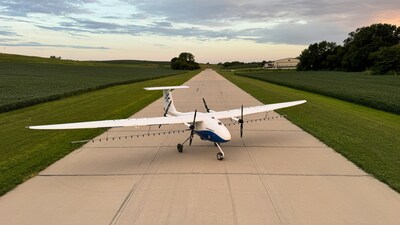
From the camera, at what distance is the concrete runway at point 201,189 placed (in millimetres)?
6898

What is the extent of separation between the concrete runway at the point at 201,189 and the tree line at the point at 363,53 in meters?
89.6

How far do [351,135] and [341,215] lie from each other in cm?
866

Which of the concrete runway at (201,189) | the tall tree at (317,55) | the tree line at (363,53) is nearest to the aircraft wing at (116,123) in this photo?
the concrete runway at (201,189)

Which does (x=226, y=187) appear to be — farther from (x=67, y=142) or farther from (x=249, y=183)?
(x=67, y=142)

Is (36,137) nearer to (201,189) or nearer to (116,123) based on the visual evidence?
(116,123)

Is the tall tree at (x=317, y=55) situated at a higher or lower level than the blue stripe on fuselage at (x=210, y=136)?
higher

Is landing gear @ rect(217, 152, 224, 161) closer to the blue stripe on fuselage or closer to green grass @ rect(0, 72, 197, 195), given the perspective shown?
the blue stripe on fuselage

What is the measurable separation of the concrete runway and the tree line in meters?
89.6

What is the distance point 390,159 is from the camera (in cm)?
1085

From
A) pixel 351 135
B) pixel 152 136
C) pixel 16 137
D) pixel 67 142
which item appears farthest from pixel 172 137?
pixel 351 135

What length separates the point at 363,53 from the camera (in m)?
116

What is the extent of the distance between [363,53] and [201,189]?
415 ft

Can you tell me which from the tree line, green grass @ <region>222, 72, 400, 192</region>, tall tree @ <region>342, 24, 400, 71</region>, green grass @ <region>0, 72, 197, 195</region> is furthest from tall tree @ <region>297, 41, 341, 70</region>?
green grass @ <region>0, 72, 197, 195</region>

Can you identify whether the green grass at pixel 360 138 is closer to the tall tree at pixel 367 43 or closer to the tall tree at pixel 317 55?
the tall tree at pixel 367 43
